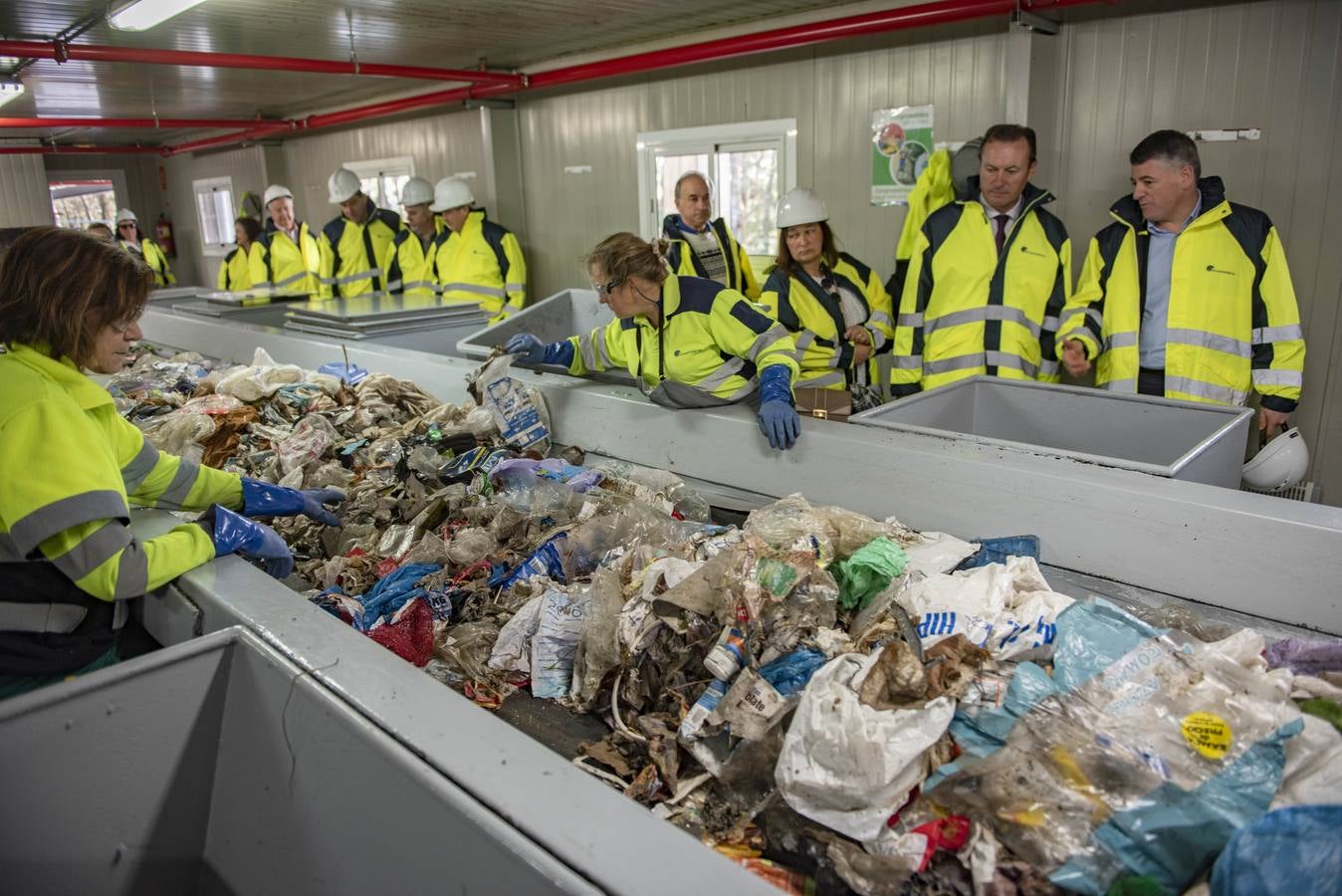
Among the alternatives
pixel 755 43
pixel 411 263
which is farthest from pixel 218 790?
pixel 411 263

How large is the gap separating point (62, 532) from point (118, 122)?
9722 millimetres

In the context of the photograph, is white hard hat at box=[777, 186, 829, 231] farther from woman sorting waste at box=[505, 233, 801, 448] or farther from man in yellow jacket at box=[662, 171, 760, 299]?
woman sorting waste at box=[505, 233, 801, 448]

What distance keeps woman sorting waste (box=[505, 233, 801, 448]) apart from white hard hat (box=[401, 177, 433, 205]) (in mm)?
4873

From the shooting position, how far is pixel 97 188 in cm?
1340

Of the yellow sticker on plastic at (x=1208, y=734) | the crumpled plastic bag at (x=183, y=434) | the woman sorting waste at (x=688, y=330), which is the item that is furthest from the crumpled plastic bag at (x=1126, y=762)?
the crumpled plastic bag at (x=183, y=434)

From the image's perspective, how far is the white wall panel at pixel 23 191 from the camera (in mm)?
12062

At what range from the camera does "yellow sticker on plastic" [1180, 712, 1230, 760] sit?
1252 mm

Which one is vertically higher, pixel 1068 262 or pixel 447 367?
pixel 1068 262

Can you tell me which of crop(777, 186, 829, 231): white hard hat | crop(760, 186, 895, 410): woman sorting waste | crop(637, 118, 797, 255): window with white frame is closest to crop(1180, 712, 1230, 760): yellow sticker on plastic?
crop(760, 186, 895, 410): woman sorting waste

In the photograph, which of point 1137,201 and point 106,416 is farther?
point 1137,201

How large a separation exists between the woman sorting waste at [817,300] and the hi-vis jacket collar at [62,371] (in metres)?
2.57

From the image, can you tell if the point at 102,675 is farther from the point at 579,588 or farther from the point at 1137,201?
the point at 1137,201

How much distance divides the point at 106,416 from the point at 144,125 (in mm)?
Answer: 9028

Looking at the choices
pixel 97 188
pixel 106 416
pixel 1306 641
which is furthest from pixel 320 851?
pixel 97 188
